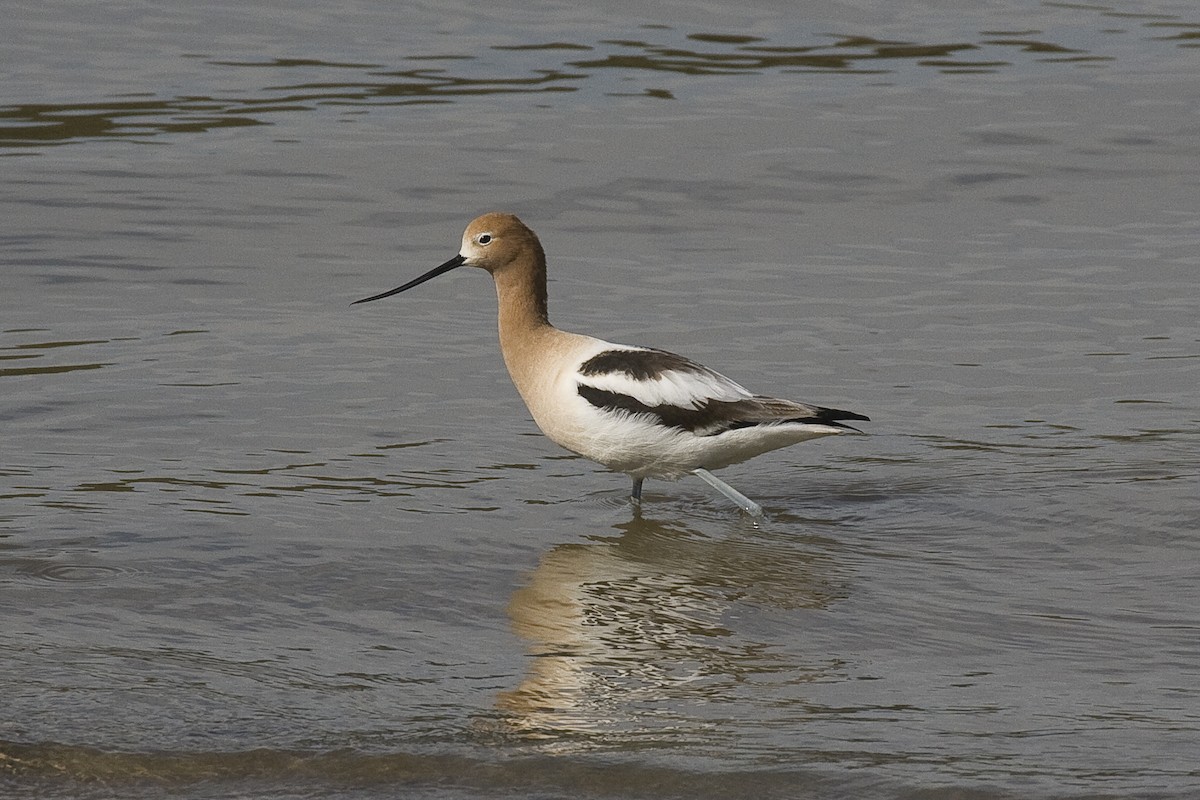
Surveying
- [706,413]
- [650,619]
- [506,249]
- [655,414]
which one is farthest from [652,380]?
[650,619]

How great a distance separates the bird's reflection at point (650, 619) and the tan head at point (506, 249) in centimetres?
152

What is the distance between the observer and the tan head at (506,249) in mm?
9250

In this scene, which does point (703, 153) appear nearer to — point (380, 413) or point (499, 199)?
point (499, 199)

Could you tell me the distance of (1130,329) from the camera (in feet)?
37.9

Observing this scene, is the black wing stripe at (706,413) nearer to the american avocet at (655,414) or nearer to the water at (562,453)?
the american avocet at (655,414)

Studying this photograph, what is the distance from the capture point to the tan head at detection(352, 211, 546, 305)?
30.3 ft

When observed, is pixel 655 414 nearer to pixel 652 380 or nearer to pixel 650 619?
pixel 652 380

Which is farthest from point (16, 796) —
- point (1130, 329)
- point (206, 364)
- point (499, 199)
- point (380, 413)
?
Answer: point (499, 199)

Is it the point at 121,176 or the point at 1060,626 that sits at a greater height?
the point at 121,176

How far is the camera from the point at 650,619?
6902mm

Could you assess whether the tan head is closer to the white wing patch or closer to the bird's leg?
the white wing patch

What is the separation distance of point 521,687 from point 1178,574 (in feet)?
9.60

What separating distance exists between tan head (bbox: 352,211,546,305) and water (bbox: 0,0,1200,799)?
2.97 feet

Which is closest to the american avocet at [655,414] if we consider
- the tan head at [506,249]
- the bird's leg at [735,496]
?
the bird's leg at [735,496]
